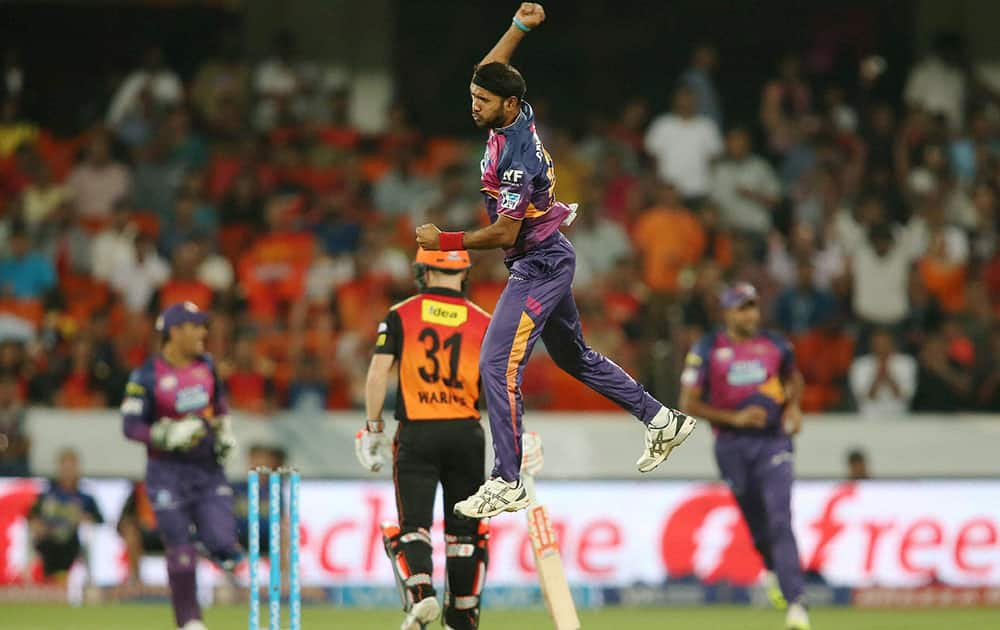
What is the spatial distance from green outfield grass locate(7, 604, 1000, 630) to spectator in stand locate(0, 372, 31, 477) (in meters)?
1.82

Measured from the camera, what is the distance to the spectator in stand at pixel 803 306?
1811 cm

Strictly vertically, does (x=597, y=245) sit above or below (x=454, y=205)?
below

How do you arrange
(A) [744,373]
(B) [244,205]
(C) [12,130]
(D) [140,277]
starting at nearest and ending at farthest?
(A) [744,373], (D) [140,277], (B) [244,205], (C) [12,130]

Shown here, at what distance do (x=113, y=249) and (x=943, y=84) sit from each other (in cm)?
1033

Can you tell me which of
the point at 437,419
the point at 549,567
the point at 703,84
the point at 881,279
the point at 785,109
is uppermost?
the point at 703,84

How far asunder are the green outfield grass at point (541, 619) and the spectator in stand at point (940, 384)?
113 inches

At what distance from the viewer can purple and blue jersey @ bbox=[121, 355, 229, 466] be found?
11.8 metres

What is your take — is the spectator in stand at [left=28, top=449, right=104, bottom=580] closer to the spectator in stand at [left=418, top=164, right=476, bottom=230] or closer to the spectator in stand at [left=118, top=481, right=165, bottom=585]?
the spectator in stand at [left=118, top=481, right=165, bottom=585]

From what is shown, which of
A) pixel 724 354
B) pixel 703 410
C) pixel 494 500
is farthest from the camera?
pixel 724 354

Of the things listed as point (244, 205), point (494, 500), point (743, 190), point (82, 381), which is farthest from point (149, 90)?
point (494, 500)

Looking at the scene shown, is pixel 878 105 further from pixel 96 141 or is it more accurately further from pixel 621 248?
pixel 96 141

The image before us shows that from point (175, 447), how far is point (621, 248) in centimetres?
854

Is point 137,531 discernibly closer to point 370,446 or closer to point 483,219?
point 483,219

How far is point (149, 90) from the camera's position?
816 inches
